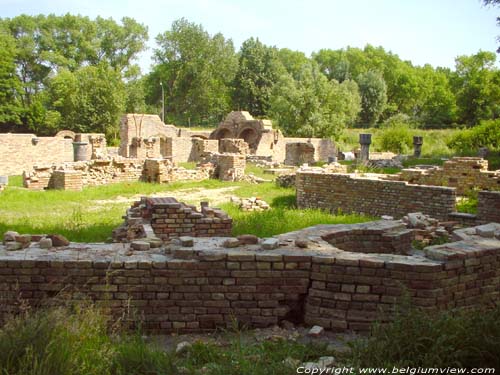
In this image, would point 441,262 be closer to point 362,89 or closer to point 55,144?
point 55,144

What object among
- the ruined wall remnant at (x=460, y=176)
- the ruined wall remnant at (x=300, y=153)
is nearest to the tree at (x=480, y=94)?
the ruined wall remnant at (x=300, y=153)

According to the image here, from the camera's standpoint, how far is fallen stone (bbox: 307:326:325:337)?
4199mm

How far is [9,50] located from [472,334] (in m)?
49.9

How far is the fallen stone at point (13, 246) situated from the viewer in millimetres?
4721

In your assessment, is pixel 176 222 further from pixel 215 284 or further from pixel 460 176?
pixel 460 176

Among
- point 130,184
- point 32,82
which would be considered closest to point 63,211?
point 130,184

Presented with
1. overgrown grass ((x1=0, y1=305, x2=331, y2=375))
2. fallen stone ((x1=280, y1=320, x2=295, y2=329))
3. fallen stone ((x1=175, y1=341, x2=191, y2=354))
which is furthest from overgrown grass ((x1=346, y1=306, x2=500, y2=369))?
fallen stone ((x1=175, y1=341, x2=191, y2=354))

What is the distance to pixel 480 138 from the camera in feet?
81.1

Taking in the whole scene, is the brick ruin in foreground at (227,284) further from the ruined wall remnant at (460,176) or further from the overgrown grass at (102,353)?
the ruined wall remnant at (460,176)

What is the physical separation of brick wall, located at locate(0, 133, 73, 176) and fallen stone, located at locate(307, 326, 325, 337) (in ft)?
67.9

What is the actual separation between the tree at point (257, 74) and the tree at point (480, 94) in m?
19.3

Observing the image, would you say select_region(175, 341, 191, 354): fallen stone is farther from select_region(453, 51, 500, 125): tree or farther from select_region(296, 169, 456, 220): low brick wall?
select_region(453, 51, 500, 125): tree

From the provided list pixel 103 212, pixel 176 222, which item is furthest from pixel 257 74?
pixel 176 222

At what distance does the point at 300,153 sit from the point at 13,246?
2418cm
